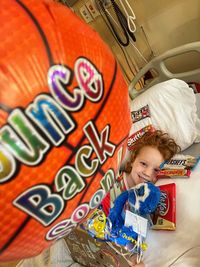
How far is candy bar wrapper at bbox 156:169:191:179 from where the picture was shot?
4.95ft

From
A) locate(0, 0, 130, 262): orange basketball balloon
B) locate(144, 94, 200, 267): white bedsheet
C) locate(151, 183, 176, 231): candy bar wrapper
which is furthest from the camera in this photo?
locate(151, 183, 176, 231): candy bar wrapper

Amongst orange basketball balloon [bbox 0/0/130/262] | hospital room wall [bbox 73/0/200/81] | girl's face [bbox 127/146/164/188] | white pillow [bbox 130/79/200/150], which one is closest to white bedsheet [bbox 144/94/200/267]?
girl's face [bbox 127/146/164/188]

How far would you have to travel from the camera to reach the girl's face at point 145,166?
1.53m

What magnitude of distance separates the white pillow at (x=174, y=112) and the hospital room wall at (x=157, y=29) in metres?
0.53

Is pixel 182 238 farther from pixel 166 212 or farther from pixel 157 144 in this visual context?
pixel 157 144

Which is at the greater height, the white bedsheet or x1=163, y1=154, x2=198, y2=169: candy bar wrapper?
x1=163, y1=154, x2=198, y2=169: candy bar wrapper

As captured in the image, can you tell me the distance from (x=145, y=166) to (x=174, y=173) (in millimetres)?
149

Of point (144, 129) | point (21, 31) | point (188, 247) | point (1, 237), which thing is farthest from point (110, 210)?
point (21, 31)

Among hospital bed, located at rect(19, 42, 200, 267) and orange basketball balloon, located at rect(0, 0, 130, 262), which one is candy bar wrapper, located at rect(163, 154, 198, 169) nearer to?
hospital bed, located at rect(19, 42, 200, 267)

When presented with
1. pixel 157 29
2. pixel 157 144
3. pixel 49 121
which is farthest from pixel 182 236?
pixel 157 29

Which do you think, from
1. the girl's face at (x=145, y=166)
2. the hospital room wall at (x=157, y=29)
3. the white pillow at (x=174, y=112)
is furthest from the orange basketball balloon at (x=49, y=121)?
the hospital room wall at (x=157, y=29)

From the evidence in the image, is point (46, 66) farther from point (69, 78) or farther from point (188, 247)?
point (188, 247)

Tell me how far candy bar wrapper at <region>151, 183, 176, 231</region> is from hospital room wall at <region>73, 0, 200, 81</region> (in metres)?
1.15

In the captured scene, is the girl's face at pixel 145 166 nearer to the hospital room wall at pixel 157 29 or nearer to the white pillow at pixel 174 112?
the white pillow at pixel 174 112
